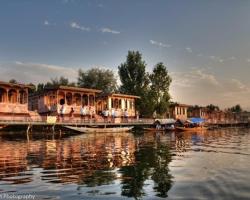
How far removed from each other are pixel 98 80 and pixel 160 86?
18708 millimetres

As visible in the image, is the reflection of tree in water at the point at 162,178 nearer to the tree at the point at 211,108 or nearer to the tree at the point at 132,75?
the tree at the point at 132,75

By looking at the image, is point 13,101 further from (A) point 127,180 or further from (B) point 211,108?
(B) point 211,108

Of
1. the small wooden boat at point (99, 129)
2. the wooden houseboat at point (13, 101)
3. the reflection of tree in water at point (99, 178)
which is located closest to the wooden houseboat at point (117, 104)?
the small wooden boat at point (99, 129)

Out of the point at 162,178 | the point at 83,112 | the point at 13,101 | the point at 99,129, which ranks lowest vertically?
the point at 162,178

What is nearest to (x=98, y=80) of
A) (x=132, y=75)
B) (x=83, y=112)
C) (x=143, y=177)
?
(x=132, y=75)

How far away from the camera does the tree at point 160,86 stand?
225 ft

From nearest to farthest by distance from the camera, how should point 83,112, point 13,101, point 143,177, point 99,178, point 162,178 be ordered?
point 99,178, point 162,178, point 143,177, point 13,101, point 83,112

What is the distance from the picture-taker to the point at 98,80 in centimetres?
8294

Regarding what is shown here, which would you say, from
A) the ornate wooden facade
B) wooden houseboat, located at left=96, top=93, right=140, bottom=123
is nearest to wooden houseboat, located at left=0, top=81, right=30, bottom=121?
the ornate wooden facade

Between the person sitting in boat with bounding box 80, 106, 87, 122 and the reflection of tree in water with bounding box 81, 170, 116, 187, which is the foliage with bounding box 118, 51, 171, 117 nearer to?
the person sitting in boat with bounding box 80, 106, 87, 122

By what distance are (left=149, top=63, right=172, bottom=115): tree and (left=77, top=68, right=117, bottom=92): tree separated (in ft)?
50.6

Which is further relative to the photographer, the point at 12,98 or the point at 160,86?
the point at 160,86

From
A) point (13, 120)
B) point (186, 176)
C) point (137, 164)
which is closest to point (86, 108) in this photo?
point (13, 120)

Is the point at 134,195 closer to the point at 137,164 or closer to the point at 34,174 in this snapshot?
the point at 34,174
